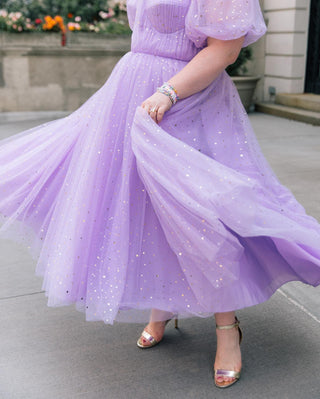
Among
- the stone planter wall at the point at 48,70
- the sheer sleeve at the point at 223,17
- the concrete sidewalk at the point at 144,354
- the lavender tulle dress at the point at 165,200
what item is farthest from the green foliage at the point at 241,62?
the sheer sleeve at the point at 223,17

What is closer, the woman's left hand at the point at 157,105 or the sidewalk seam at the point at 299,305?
the woman's left hand at the point at 157,105

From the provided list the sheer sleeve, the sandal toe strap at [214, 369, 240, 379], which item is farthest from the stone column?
the sandal toe strap at [214, 369, 240, 379]

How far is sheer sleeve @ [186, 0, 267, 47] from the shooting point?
1.87m

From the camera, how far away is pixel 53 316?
265 centimetres

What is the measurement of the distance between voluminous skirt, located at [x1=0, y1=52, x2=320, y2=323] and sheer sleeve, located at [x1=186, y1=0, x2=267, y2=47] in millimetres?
212

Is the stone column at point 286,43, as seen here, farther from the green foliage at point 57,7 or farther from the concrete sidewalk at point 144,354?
the concrete sidewalk at point 144,354

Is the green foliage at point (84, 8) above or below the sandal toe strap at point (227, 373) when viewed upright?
above

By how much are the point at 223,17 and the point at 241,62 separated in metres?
8.25

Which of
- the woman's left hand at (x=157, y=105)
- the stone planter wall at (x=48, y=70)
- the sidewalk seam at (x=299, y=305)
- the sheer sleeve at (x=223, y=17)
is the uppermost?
the sheer sleeve at (x=223, y=17)

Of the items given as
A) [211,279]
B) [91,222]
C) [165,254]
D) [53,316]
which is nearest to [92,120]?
[91,222]

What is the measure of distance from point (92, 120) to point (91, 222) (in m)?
0.45

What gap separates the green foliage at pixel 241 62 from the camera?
9.73 m

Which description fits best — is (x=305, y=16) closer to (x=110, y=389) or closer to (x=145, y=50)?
(x=145, y=50)

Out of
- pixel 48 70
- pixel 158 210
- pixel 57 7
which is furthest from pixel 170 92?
pixel 57 7
